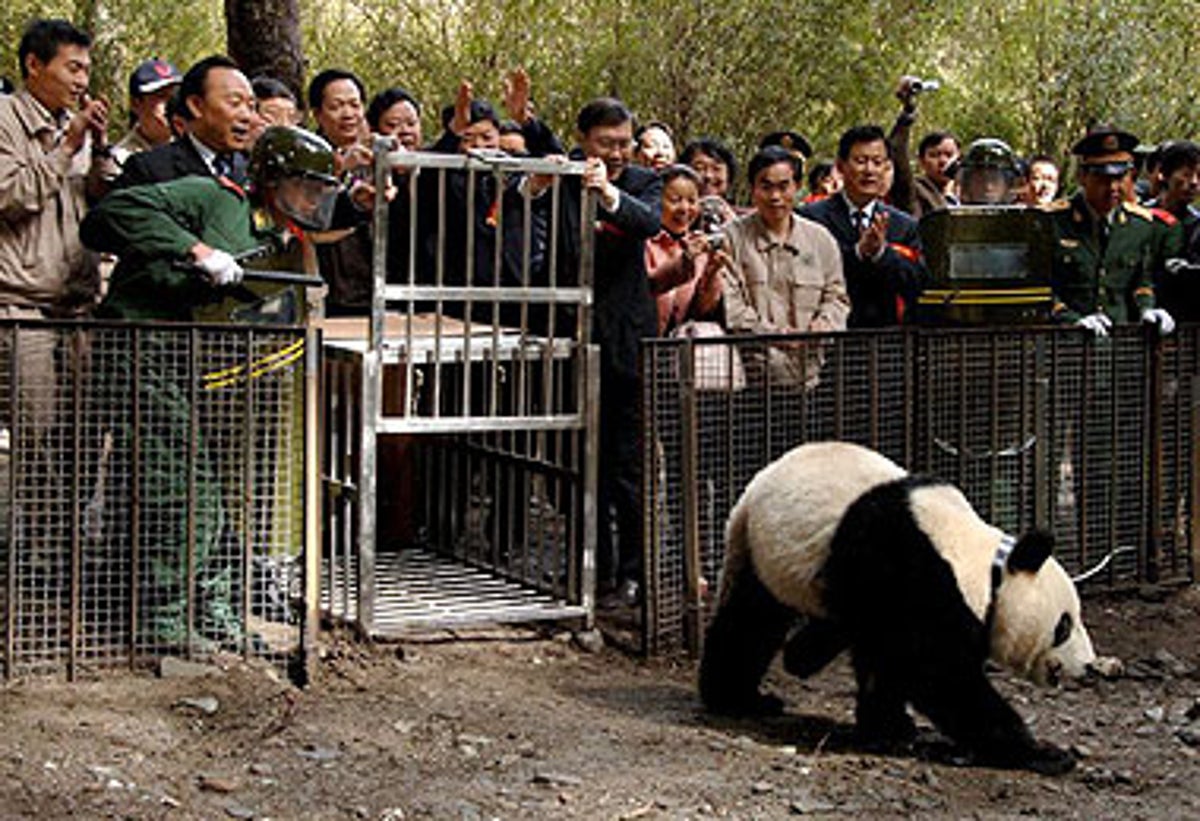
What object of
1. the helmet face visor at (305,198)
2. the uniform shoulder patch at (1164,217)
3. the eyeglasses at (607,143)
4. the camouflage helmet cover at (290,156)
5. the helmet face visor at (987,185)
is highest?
the eyeglasses at (607,143)

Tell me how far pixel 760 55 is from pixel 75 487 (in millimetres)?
11436

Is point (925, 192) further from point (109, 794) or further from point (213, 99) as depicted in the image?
point (109, 794)

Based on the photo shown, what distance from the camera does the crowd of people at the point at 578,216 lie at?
22.7 ft

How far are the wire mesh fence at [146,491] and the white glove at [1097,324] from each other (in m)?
3.94

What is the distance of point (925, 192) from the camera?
11508 mm

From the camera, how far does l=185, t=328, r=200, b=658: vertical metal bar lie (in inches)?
261

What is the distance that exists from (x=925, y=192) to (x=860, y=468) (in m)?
5.10

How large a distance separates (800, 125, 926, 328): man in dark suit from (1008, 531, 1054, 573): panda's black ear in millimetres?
2533

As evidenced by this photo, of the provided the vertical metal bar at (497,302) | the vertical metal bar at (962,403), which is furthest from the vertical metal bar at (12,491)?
the vertical metal bar at (962,403)

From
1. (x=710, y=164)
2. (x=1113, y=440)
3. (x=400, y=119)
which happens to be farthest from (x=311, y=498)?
(x=710, y=164)

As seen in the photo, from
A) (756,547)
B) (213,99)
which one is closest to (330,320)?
(213,99)

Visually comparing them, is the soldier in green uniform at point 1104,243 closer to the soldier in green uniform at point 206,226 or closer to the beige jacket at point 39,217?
the soldier in green uniform at point 206,226

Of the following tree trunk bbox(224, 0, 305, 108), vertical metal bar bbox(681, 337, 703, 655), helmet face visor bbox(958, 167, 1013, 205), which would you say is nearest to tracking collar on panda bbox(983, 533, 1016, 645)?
vertical metal bar bbox(681, 337, 703, 655)

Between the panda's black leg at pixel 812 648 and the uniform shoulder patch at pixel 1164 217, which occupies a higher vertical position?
the uniform shoulder patch at pixel 1164 217
